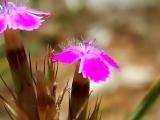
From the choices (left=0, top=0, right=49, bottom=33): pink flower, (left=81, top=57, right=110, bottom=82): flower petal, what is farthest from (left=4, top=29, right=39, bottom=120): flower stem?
(left=81, top=57, right=110, bottom=82): flower petal

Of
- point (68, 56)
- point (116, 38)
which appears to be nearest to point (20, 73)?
point (68, 56)

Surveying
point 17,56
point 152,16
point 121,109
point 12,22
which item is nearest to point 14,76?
point 17,56

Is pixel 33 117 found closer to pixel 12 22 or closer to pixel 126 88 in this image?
pixel 12 22

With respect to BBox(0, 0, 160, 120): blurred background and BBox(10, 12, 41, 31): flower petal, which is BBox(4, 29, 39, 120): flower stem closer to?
BBox(10, 12, 41, 31): flower petal

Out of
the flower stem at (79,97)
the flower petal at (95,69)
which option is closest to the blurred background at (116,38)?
the flower stem at (79,97)

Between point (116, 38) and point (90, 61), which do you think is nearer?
point (90, 61)

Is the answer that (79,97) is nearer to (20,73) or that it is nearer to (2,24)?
(20,73)

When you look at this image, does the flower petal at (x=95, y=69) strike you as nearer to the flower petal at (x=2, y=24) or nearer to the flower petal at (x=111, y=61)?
the flower petal at (x=111, y=61)
